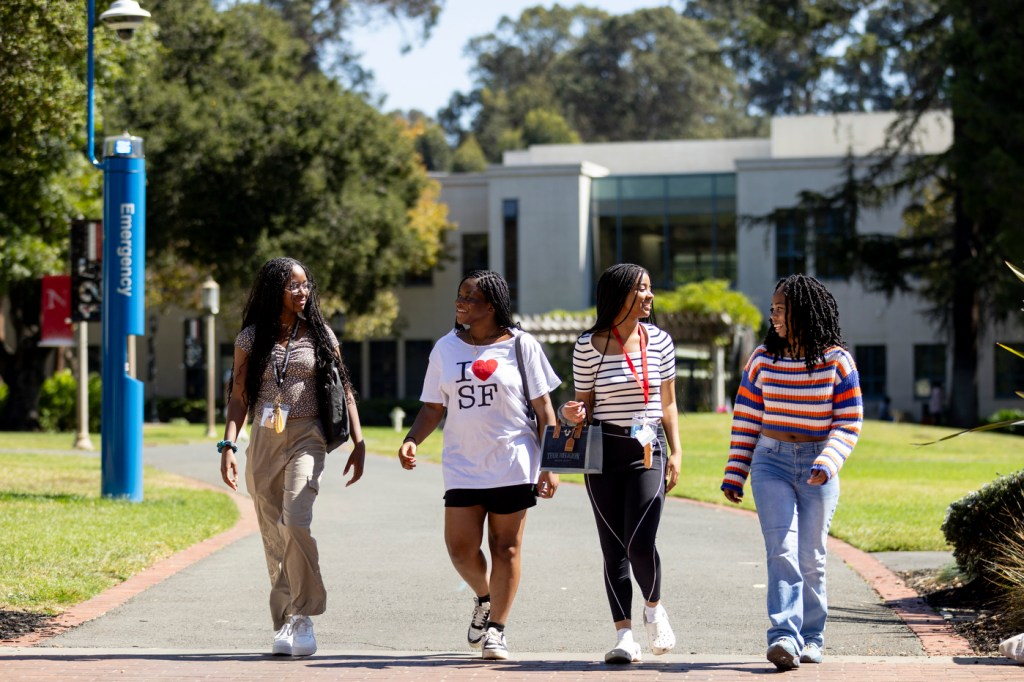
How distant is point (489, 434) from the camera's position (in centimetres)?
687

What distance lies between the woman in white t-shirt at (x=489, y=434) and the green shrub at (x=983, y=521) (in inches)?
127

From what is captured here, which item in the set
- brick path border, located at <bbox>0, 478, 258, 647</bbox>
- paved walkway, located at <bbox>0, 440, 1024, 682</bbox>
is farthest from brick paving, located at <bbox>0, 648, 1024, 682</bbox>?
brick path border, located at <bbox>0, 478, 258, 647</bbox>

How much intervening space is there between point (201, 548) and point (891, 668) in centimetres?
A: 631

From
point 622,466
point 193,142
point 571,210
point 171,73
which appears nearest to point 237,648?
point 622,466

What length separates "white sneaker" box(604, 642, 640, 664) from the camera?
6.76 meters

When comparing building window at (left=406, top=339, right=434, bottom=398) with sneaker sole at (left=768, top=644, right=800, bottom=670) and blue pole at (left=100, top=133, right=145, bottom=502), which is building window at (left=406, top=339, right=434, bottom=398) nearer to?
blue pole at (left=100, top=133, right=145, bottom=502)

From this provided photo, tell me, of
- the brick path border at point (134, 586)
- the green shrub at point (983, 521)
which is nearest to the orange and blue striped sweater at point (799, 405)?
the green shrub at point (983, 521)

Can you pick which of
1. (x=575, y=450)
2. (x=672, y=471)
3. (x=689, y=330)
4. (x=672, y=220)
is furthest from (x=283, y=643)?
(x=672, y=220)

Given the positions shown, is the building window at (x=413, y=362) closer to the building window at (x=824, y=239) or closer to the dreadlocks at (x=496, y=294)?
the building window at (x=824, y=239)

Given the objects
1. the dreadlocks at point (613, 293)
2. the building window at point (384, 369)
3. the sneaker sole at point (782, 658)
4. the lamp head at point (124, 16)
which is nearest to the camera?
the sneaker sole at point (782, 658)

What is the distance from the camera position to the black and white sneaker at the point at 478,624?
7098 millimetres

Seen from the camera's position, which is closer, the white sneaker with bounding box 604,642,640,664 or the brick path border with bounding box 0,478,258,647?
the white sneaker with bounding box 604,642,640,664

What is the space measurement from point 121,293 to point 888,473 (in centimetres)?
1264

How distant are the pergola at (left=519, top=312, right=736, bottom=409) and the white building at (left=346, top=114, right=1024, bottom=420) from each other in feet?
25.1
